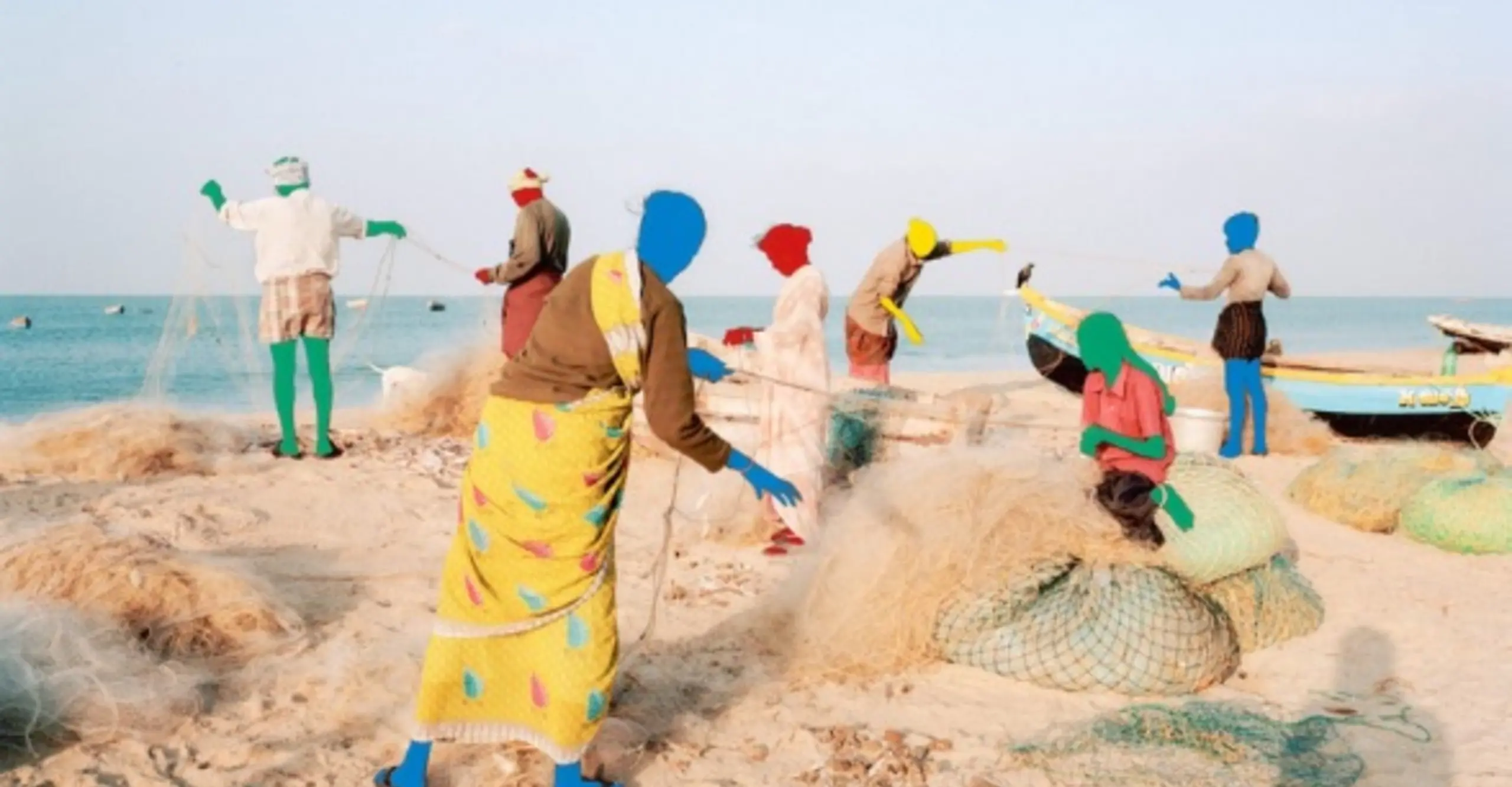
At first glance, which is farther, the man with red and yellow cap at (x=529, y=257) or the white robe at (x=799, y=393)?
the man with red and yellow cap at (x=529, y=257)

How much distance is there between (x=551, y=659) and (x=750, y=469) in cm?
77

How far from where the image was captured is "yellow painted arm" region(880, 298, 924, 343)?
7453 millimetres

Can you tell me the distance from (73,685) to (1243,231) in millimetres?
9301

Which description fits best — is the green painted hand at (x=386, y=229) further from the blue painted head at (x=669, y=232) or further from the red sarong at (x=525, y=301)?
the blue painted head at (x=669, y=232)

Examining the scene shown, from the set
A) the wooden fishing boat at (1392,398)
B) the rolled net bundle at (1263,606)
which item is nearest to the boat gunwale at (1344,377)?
the wooden fishing boat at (1392,398)

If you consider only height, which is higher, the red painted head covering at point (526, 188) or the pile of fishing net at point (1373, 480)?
the red painted head covering at point (526, 188)

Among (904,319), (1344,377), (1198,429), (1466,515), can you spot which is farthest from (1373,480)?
(1344,377)

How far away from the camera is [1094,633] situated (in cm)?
457

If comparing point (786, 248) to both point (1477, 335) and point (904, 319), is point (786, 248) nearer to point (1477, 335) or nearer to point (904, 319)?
point (904, 319)

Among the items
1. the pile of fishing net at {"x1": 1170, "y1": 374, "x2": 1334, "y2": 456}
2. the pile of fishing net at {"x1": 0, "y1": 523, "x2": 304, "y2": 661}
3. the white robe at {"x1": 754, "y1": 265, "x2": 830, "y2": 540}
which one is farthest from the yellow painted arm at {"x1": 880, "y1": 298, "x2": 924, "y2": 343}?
the pile of fishing net at {"x1": 0, "y1": 523, "x2": 304, "y2": 661}

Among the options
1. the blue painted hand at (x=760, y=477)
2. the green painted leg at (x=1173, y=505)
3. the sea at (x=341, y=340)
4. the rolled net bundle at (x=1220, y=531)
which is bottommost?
the sea at (x=341, y=340)

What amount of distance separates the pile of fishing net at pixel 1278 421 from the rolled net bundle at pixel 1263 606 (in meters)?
5.16

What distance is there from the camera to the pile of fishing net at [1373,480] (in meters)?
7.47

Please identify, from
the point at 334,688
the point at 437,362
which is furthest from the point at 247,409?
the point at 334,688
